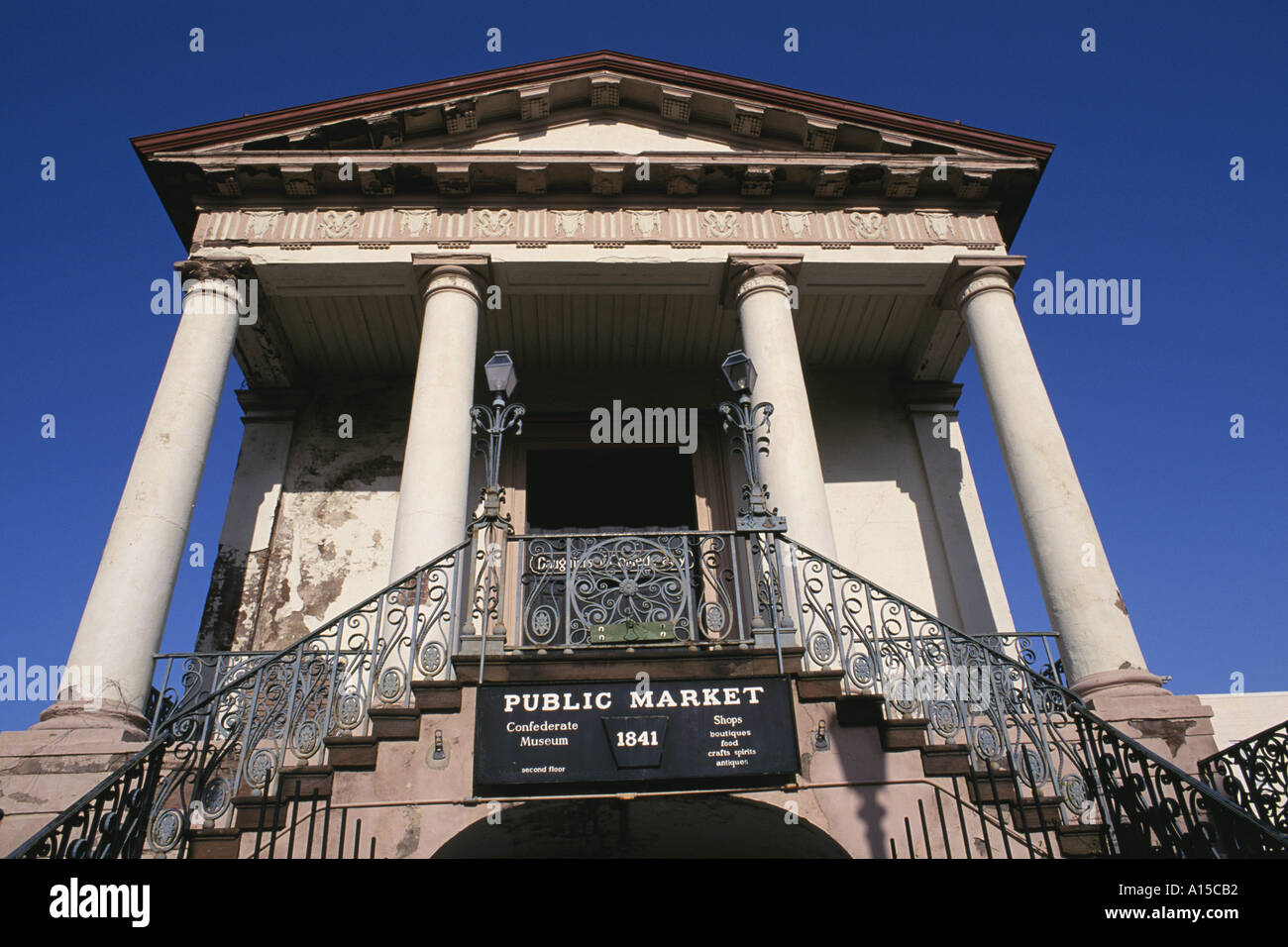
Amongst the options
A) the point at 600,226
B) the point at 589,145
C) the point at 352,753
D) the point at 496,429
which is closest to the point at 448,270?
the point at 600,226

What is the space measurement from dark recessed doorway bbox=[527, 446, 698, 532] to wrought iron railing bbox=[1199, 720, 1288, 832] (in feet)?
24.8

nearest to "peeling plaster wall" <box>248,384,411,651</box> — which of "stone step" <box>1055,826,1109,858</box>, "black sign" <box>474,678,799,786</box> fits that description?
"black sign" <box>474,678,799,786</box>

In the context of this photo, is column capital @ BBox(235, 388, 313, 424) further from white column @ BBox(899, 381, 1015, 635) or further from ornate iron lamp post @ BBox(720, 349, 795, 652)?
white column @ BBox(899, 381, 1015, 635)

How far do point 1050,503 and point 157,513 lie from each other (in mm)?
9993

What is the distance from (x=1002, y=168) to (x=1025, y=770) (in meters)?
9.00

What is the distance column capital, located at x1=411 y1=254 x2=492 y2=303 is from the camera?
11.3m

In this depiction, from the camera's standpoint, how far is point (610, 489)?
1524 centimetres

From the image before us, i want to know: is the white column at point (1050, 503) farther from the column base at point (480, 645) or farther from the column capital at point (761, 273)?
the column base at point (480, 645)

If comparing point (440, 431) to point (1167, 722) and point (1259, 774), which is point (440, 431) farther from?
point (1259, 774)

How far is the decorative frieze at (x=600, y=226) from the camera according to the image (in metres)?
11.7

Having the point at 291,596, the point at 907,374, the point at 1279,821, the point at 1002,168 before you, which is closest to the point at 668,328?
the point at 907,374

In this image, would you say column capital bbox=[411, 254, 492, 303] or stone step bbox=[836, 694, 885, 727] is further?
column capital bbox=[411, 254, 492, 303]

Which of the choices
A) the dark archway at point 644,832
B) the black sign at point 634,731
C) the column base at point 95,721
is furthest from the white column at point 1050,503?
the column base at point 95,721

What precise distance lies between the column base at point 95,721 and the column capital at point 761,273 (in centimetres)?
845
